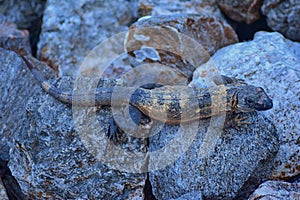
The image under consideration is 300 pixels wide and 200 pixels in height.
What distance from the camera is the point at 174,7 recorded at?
258 inches

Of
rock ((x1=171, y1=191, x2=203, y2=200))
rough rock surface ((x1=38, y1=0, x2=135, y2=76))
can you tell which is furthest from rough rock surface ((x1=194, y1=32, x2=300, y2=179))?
rough rock surface ((x1=38, y1=0, x2=135, y2=76))

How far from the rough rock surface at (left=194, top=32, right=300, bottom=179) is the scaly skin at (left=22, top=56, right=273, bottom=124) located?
38 centimetres

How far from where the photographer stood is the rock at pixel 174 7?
653cm

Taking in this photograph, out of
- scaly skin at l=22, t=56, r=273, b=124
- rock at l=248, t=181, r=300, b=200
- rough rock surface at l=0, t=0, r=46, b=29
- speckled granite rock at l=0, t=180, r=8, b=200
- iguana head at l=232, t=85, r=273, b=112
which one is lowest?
speckled granite rock at l=0, t=180, r=8, b=200

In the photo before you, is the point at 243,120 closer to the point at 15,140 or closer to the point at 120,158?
the point at 120,158

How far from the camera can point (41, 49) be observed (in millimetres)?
6500

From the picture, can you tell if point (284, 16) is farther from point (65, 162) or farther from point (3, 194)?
point (3, 194)

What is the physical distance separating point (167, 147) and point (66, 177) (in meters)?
1.08

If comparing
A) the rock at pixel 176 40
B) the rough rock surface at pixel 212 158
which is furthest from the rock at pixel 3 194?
the rock at pixel 176 40

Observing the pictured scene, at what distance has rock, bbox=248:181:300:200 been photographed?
395 cm

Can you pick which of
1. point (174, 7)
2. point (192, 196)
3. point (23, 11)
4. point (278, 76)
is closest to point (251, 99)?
point (278, 76)

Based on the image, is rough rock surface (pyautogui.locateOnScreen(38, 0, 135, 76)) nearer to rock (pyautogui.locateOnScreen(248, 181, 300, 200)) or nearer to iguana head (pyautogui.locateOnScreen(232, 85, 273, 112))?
iguana head (pyautogui.locateOnScreen(232, 85, 273, 112))

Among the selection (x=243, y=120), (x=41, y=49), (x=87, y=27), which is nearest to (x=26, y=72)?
(x=41, y=49)

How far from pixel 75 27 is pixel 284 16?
296cm
